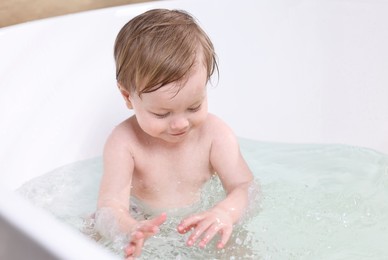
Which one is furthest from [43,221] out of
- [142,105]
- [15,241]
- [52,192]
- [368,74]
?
[368,74]

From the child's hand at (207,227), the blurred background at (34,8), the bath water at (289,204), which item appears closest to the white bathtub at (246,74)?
the bath water at (289,204)

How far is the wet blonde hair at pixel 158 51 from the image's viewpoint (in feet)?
3.54

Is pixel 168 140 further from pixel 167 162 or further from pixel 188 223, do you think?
pixel 188 223

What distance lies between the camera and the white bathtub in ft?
4.56

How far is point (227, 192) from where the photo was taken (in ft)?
4.06

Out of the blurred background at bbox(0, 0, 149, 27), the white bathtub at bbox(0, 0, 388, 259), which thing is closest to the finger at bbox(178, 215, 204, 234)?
the white bathtub at bbox(0, 0, 388, 259)

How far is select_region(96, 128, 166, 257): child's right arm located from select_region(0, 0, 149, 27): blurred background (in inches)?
20.3

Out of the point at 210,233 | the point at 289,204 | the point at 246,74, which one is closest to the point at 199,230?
the point at 210,233

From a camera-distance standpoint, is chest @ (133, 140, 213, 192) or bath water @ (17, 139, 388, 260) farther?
chest @ (133, 140, 213, 192)

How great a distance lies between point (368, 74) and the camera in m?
1.56

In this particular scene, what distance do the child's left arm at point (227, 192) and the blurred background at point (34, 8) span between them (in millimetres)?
617

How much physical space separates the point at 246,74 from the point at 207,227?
66 cm

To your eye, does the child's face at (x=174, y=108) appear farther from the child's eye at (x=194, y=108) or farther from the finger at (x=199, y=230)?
the finger at (x=199, y=230)

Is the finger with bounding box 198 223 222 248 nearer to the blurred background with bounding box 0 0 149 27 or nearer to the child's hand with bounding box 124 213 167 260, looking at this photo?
the child's hand with bounding box 124 213 167 260
